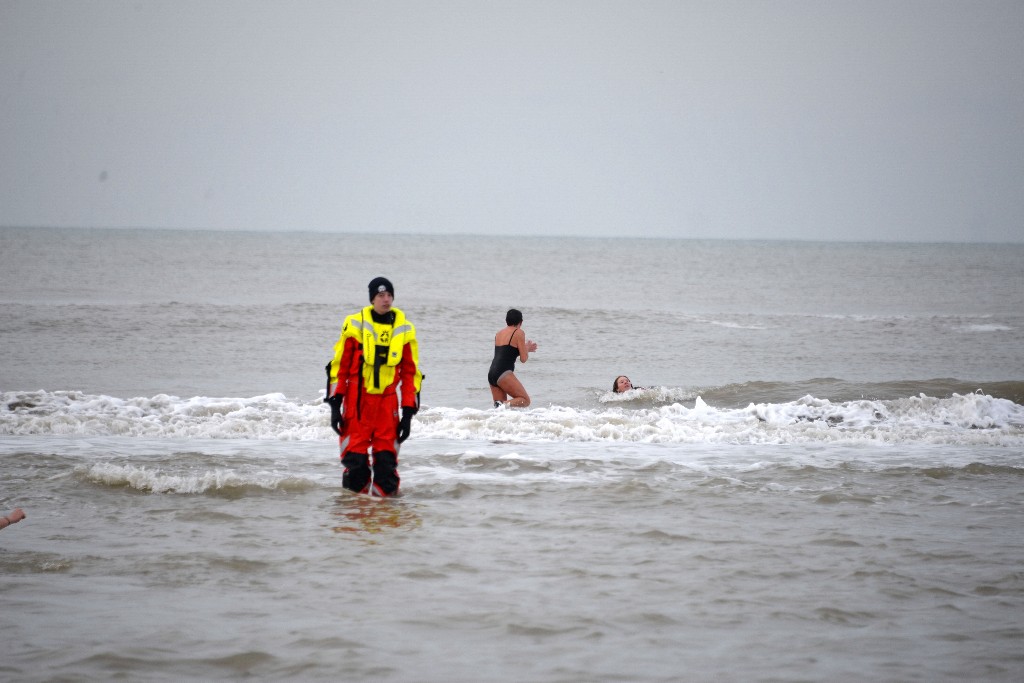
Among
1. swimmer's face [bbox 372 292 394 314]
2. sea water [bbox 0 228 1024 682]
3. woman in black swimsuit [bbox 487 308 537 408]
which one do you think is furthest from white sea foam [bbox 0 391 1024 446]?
swimmer's face [bbox 372 292 394 314]

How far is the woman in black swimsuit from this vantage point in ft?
39.4

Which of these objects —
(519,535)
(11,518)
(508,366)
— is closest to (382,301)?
(519,535)

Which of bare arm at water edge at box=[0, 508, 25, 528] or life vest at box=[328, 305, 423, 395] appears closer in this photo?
bare arm at water edge at box=[0, 508, 25, 528]

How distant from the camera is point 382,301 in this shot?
6.56 meters

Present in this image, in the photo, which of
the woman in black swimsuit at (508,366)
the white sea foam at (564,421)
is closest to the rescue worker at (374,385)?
the white sea foam at (564,421)

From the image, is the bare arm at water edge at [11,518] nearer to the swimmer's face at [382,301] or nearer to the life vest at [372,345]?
the life vest at [372,345]

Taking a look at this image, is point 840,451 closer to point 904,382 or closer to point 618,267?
point 904,382

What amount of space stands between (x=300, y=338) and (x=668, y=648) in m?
19.5

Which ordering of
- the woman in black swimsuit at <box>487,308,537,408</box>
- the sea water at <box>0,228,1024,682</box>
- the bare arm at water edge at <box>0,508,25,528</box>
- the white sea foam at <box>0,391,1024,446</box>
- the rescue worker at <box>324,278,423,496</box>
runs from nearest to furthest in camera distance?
the sea water at <box>0,228,1024,682</box>, the bare arm at water edge at <box>0,508,25,528</box>, the rescue worker at <box>324,278,423,496</box>, the white sea foam at <box>0,391,1024,446</box>, the woman in black swimsuit at <box>487,308,537,408</box>

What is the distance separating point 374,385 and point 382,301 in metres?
0.63

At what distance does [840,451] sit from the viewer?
938cm

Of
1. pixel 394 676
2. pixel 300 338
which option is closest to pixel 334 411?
pixel 394 676

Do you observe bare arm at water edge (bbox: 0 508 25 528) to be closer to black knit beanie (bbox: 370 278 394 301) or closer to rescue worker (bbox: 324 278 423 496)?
rescue worker (bbox: 324 278 423 496)

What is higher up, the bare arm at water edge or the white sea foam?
the bare arm at water edge
